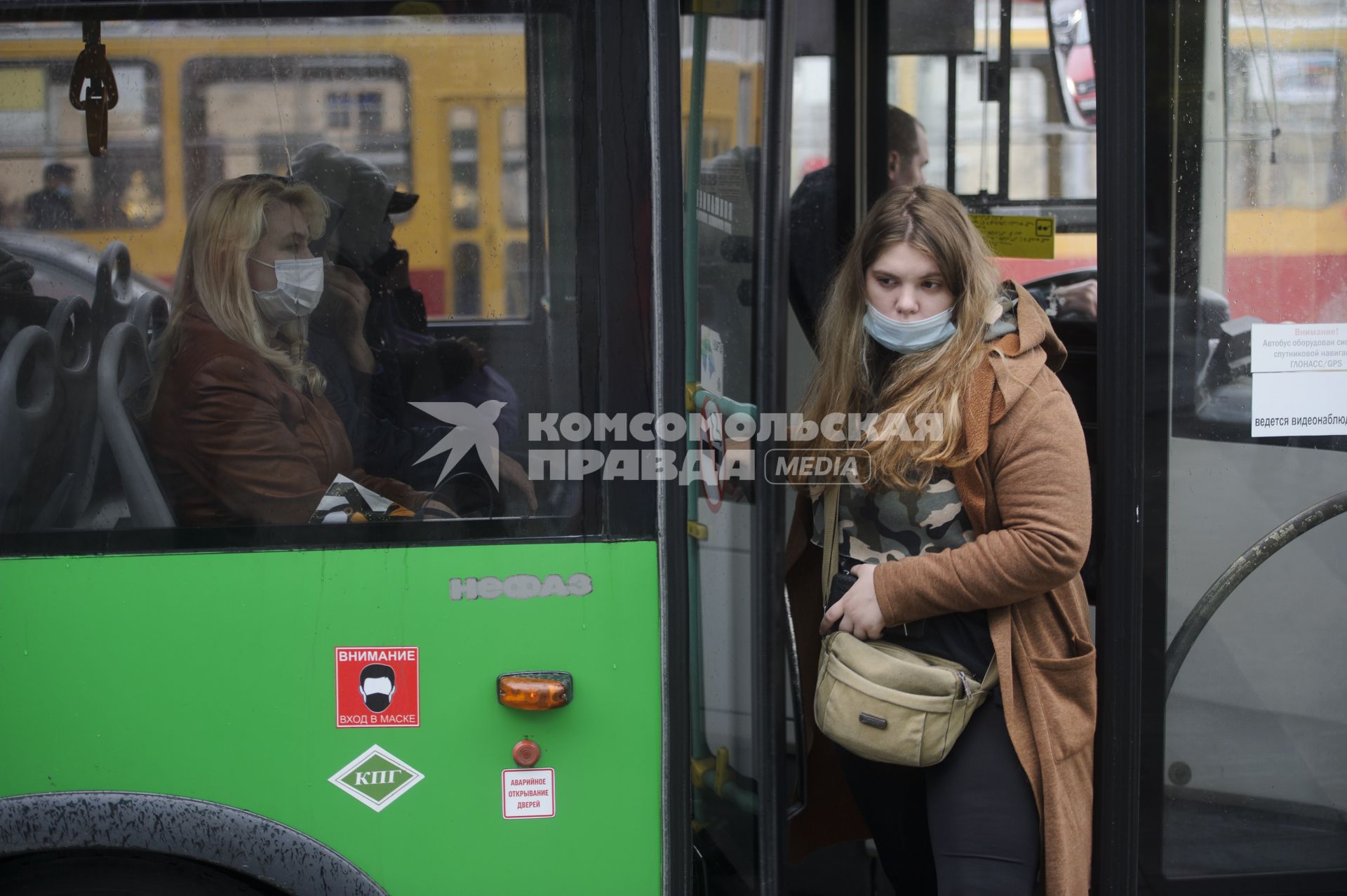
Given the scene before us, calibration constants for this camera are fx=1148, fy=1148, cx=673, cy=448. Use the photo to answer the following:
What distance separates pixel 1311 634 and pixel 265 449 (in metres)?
1.96

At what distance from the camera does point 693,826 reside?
2.03 m

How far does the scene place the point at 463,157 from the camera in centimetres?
189

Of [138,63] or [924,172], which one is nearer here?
[138,63]

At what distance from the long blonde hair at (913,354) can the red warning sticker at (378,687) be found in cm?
76

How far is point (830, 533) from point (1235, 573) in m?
0.80

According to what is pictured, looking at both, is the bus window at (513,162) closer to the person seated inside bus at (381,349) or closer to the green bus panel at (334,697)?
the person seated inside bus at (381,349)

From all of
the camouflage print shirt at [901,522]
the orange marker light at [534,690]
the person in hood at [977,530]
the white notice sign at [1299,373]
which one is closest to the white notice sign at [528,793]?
the orange marker light at [534,690]

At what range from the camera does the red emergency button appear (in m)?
1.94

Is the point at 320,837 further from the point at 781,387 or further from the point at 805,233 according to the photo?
the point at 805,233

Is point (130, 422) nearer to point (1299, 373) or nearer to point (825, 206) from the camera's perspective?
point (1299, 373)

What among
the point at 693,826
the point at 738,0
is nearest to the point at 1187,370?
the point at 738,0

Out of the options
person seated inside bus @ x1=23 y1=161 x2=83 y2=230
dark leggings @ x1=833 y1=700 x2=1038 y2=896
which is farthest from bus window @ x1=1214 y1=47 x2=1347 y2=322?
person seated inside bus @ x1=23 y1=161 x2=83 y2=230

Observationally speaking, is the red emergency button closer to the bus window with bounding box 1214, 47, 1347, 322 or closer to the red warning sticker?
the red warning sticker

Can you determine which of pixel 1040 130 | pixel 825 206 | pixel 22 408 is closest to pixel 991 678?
pixel 22 408
